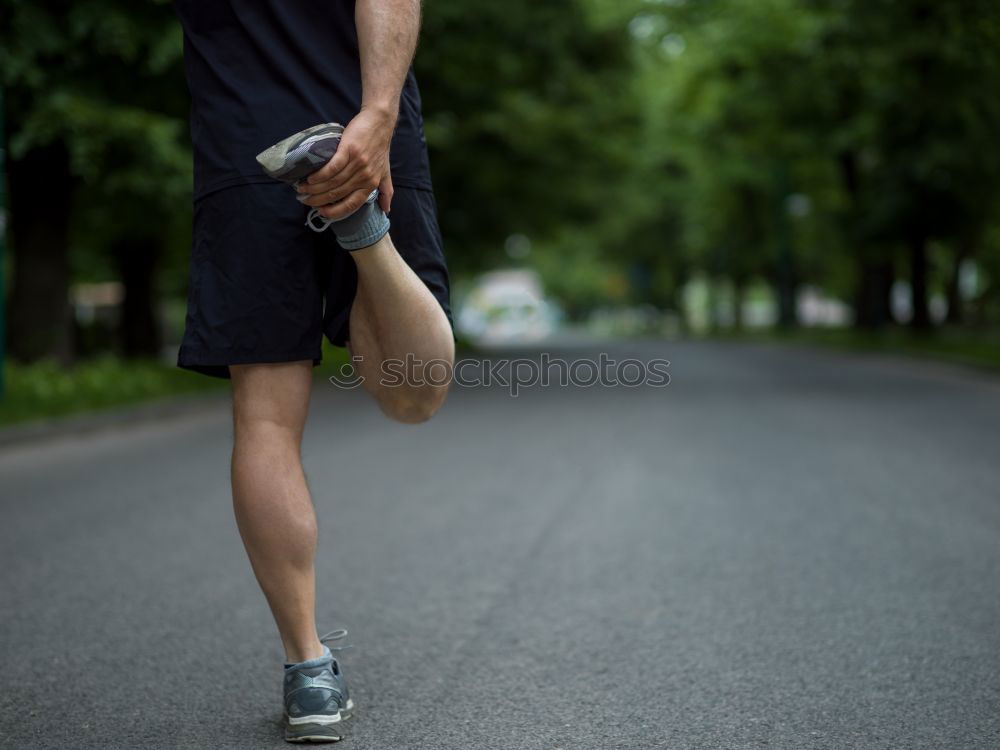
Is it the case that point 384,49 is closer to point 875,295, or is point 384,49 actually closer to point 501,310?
point 875,295

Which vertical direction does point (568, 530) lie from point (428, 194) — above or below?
below

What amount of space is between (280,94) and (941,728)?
1.87m

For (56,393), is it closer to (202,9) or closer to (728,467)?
(728,467)

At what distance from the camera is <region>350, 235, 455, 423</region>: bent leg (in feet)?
7.82

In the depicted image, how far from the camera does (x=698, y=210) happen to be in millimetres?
43188

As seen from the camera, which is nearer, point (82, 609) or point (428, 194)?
point (428, 194)

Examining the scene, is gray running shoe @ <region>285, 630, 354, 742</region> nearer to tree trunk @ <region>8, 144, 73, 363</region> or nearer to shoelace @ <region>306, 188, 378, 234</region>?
shoelace @ <region>306, 188, 378, 234</region>

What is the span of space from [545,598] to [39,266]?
1114cm

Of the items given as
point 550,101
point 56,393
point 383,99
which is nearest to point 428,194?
point 383,99

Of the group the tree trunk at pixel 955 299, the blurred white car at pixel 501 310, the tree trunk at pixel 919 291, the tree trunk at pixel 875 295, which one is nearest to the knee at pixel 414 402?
the tree trunk at pixel 919 291

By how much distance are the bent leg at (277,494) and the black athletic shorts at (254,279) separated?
67 millimetres

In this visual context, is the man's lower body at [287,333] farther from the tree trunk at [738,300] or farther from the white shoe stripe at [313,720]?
the tree trunk at [738,300]

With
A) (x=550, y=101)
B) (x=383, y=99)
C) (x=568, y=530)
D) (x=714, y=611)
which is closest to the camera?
(x=383, y=99)

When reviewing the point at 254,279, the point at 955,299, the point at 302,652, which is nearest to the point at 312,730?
the point at 302,652
